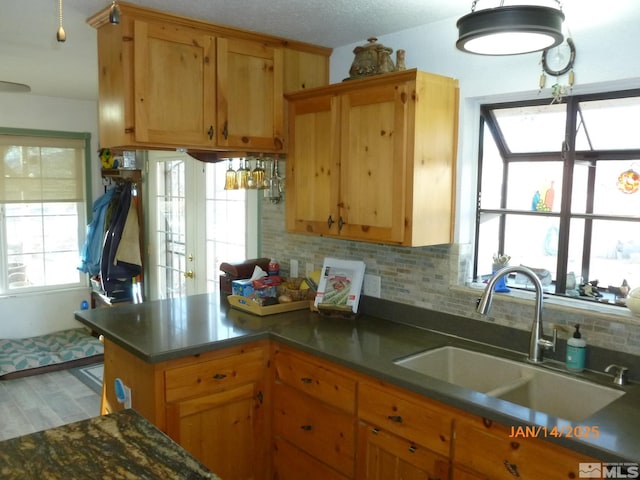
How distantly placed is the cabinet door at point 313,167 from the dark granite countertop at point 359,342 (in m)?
0.49

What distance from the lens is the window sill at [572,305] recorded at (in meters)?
1.99

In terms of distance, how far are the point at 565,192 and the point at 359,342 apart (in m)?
1.07

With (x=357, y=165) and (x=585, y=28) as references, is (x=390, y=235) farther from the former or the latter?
(x=585, y=28)

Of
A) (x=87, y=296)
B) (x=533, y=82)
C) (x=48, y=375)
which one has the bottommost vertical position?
(x=48, y=375)

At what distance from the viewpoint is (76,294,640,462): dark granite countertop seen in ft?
5.16

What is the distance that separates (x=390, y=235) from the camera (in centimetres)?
238

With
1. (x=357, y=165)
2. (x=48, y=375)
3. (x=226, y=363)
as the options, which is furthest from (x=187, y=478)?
(x=48, y=375)

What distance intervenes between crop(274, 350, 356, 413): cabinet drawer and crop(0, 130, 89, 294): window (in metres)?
3.76

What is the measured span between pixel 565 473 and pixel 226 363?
1.41 meters

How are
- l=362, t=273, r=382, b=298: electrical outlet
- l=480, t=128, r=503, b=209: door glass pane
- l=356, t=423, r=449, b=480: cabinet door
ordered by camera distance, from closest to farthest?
l=356, t=423, r=449, b=480: cabinet door
l=480, t=128, r=503, b=209: door glass pane
l=362, t=273, r=382, b=298: electrical outlet

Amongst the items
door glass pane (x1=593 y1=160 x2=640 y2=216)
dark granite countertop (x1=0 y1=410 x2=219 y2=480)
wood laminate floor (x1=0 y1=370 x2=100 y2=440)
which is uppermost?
door glass pane (x1=593 y1=160 x2=640 y2=216)

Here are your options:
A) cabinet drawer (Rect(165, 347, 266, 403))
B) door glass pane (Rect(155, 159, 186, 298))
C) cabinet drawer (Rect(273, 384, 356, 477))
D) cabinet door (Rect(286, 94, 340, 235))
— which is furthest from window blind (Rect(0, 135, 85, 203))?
cabinet drawer (Rect(273, 384, 356, 477))

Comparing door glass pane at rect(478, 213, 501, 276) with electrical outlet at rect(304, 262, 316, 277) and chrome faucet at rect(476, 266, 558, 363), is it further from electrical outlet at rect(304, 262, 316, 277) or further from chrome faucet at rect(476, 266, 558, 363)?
electrical outlet at rect(304, 262, 316, 277)
